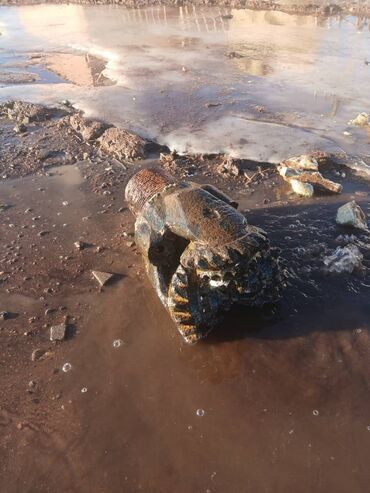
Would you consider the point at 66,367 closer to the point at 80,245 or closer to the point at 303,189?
the point at 80,245

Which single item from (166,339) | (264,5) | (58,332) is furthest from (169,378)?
(264,5)

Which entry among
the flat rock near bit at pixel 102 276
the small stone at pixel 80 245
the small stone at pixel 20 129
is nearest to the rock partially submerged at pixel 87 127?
the small stone at pixel 20 129

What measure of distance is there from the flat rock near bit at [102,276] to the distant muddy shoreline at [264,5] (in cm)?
1234

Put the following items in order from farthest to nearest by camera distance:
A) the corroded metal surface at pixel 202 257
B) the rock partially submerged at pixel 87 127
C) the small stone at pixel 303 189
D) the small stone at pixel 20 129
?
the small stone at pixel 20 129
the rock partially submerged at pixel 87 127
the small stone at pixel 303 189
the corroded metal surface at pixel 202 257

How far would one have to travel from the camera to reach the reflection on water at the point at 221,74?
20.6 feet

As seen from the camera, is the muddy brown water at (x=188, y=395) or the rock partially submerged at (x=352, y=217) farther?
the rock partially submerged at (x=352, y=217)

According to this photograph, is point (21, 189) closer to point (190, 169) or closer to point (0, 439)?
point (190, 169)

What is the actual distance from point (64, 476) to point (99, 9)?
1552 centimetres

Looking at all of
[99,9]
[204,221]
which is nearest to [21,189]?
[204,221]

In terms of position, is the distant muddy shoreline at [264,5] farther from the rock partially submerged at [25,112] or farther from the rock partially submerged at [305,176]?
the rock partially submerged at [305,176]

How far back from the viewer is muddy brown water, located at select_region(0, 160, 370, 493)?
2555 millimetres

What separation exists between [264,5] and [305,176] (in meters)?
11.2

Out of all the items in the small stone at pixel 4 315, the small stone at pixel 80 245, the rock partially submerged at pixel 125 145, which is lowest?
the small stone at pixel 80 245

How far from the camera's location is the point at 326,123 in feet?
21.2
